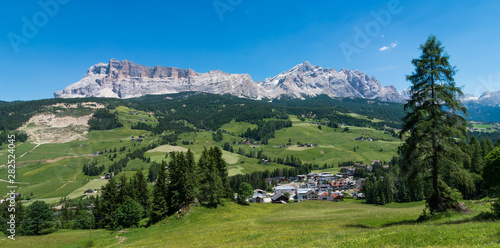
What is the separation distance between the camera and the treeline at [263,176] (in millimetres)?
145250

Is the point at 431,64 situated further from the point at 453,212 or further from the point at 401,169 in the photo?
the point at 453,212

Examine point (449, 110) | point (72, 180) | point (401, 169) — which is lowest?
point (72, 180)

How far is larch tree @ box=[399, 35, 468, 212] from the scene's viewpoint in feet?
78.7

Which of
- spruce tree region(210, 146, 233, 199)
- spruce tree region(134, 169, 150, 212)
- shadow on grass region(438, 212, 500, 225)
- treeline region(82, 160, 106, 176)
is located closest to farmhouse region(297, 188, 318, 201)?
spruce tree region(210, 146, 233, 199)

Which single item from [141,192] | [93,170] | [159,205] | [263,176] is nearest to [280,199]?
[263,176]

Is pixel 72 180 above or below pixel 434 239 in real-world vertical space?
below

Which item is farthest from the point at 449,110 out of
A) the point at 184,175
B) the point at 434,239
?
the point at 184,175

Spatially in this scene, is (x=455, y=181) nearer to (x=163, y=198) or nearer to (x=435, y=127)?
(x=435, y=127)

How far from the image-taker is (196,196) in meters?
62.8

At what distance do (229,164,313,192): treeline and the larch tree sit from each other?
4640 inches

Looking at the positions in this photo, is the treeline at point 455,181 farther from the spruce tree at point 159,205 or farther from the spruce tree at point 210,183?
the spruce tree at point 159,205

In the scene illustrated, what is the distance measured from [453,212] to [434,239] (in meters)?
10.2

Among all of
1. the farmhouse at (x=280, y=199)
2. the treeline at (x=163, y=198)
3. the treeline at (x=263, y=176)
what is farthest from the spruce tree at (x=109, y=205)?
the treeline at (x=263, y=176)

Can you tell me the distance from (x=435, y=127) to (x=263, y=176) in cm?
14755
